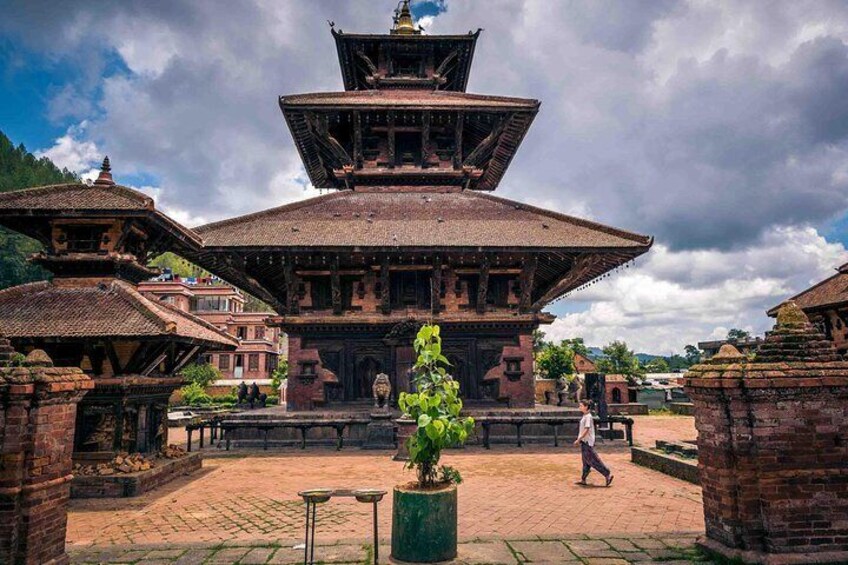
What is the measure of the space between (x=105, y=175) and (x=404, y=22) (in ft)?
59.1

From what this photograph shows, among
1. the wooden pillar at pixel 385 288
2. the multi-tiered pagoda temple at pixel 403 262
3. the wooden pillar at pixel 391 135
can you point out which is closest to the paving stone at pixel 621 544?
the multi-tiered pagoda temple at pixel 403 262

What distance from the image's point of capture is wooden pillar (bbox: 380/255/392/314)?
16.0 meters

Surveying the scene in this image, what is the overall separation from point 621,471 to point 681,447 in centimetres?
151

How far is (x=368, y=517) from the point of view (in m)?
7.09

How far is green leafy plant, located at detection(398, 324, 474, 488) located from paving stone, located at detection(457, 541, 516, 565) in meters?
0.79

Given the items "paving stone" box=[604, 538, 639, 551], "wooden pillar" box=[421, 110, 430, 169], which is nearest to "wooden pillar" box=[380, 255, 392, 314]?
"wooden pillar" box=[421, 110, 430, 169]

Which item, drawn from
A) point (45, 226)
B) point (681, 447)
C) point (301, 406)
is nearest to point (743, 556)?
point (681, 447)

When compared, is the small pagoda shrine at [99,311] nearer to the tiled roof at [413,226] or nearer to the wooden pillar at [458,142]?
the tiled roof at [413,226]

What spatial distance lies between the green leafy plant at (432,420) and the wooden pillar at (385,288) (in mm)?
10486

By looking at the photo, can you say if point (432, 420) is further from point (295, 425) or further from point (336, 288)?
point (336, 288)

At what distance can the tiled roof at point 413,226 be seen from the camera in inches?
606

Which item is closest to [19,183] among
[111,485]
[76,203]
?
[76,203]

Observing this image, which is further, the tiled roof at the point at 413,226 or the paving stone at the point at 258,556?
the tiled roof at the point at 413,226

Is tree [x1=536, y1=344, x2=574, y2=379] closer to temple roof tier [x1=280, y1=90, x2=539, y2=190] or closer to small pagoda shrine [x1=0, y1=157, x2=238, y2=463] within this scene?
temple roof tier [x1=280, y1=90, x2=539, y2=190]
